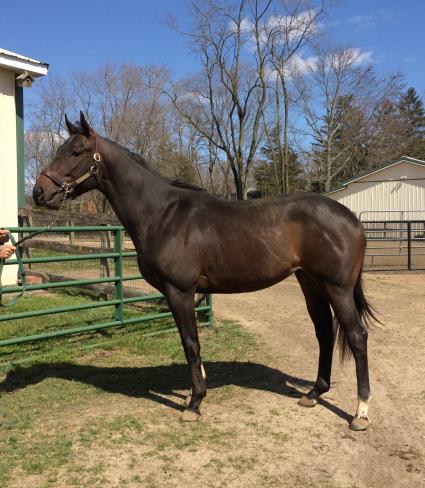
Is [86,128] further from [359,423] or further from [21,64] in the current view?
[21,64]

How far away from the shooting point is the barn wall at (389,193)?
25875mm

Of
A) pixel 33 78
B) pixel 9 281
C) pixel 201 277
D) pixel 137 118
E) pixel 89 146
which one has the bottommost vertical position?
pixel 9 281

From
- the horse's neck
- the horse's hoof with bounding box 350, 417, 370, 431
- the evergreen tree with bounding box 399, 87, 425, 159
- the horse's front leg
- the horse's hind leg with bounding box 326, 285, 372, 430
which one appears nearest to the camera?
the horse's hoof with bounding box 350, 417, 370, 431

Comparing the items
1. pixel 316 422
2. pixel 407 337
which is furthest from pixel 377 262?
pixel 316 422

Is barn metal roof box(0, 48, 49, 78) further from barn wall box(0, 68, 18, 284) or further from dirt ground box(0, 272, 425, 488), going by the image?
dirt ground box(0, 272, 425, 488)

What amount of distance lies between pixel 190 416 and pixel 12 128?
299 inches

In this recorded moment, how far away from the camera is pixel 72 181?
3.53 metres

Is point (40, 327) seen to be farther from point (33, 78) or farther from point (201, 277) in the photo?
point (33, 78)

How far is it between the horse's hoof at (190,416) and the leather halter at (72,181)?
1.93 m

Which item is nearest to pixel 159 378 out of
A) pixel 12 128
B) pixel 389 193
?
pixel 12 128

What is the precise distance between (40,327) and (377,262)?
10715 mm

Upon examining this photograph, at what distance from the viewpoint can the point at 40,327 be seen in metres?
6.07

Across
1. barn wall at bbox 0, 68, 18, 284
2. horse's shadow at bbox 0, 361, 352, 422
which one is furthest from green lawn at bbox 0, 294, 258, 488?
barn wall at bbox 0, 68, 18, 284

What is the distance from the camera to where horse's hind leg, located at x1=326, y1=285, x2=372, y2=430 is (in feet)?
11.3
